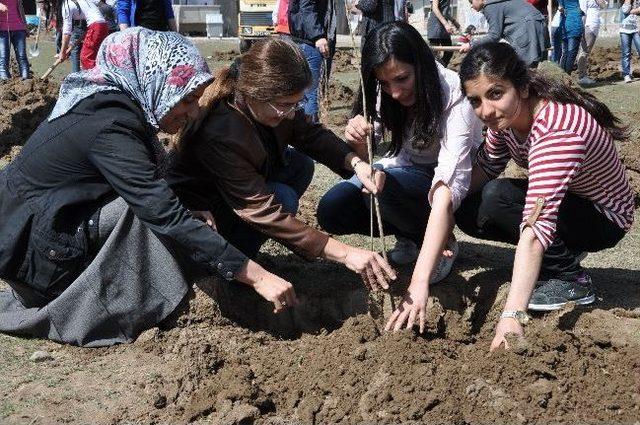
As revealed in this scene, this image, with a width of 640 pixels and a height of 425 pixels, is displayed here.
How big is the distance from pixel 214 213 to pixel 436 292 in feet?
3.57

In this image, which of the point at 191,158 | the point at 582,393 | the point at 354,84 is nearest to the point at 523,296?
the point at 582,393

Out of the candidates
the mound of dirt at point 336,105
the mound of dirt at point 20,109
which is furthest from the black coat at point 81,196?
the mound of dirt at point 336,105

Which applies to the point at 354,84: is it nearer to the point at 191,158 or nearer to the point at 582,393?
the point at 191,158

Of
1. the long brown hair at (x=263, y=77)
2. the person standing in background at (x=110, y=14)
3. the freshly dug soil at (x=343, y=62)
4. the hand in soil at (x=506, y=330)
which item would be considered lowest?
the freshly dug soil at (x=343, y=62)

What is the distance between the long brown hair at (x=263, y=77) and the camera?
3.14 m

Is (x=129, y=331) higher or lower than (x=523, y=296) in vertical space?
lower

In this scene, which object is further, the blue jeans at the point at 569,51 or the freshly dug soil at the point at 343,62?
the freshly dug soil at the point at 343,62

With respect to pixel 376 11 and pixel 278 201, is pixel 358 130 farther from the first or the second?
pixel 376 11

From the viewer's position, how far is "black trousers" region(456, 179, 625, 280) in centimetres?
350

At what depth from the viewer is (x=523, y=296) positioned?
9.80 ft

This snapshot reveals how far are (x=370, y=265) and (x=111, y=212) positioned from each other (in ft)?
3.44

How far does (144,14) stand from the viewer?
24.7ft

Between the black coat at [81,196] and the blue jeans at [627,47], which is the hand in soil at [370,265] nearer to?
the black coat at [81,196]

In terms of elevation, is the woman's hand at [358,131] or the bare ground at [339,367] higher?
the woman's hand at [358,131]
